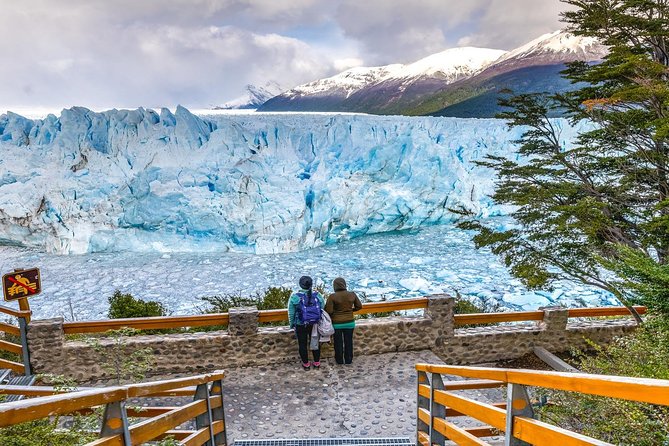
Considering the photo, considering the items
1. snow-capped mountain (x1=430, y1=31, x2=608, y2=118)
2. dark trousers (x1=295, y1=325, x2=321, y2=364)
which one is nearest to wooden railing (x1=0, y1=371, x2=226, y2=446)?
dark trousers (x1=295, y1=325, x2=321, y2=364)

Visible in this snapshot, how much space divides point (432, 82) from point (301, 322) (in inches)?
2105

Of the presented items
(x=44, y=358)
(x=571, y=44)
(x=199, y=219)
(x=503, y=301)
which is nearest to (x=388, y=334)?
(x=44, y=358)

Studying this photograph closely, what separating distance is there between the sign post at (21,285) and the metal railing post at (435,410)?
4340mm

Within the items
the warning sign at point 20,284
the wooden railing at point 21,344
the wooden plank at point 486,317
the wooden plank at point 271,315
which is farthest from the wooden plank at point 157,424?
the wooden plank at point 486,317

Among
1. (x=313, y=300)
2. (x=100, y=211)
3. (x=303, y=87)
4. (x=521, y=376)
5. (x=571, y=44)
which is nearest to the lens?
(x=521, y=376)

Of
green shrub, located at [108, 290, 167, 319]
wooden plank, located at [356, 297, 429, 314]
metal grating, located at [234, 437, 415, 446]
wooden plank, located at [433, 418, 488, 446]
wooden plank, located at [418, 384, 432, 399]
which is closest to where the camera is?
wooden plank, located at [433, 418, 488, 446]

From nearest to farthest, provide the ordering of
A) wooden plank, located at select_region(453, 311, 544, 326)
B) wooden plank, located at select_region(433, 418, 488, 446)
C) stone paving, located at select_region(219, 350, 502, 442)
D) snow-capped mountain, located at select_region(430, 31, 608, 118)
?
wooden plank, located at select_region(433, 418, 488, 446) < stone paving, located at select_region(219, 350, 502, 442) < wooden plank, located at select_region(453, 311, 544, 326) < snow-capped mountain, located at select_region(430, 31, 608, 118)

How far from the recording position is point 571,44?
37.1m

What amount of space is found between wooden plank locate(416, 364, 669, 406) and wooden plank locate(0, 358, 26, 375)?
17.7 feet

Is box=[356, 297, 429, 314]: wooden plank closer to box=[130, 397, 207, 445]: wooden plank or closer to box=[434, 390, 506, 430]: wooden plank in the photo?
box=[434, 390, 506, 430]: wooden plank

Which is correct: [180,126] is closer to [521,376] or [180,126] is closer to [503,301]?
[503,301]

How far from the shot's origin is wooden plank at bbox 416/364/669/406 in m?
0.86

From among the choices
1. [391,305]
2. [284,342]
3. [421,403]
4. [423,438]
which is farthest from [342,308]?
[423,438]

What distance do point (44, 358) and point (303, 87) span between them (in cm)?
5623
